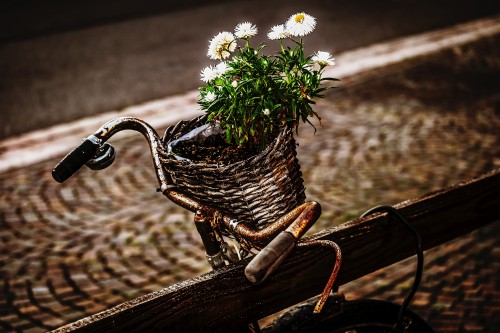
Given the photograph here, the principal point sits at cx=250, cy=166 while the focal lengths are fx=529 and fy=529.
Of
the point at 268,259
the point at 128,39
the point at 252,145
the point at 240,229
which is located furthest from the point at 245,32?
the point at 128,39

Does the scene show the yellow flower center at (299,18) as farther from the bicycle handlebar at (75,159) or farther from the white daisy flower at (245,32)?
the bicycle handlebar at (75,159)

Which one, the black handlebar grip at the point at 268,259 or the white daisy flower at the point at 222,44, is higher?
the white daisy flower at the point at 222,44

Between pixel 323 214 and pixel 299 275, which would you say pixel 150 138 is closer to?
pixel 299 275

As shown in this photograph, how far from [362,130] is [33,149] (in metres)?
3.64

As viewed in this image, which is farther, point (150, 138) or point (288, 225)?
point (150, 138)

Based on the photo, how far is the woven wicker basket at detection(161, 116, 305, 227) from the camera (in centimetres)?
142

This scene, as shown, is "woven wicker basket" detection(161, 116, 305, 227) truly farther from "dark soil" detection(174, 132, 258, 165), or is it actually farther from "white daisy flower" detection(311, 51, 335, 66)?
"white daisy flower" detection(311, 51, 335, 66)

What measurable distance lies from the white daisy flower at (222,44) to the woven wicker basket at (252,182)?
32cm

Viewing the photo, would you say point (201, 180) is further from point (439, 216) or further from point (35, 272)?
point (35, 272)

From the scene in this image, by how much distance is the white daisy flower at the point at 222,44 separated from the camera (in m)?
1.57

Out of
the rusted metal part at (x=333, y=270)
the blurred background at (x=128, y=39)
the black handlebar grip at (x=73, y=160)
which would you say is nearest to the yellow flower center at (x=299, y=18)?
the rusted metal part at (x=333, y=270)

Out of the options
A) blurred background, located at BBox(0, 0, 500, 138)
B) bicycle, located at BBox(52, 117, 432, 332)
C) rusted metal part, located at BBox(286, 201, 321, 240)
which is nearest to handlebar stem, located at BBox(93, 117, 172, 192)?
bicycle, located at BBox(52, 117, 432, 332)

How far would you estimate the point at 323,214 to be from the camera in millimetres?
4203

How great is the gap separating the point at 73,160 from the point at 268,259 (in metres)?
0.72
